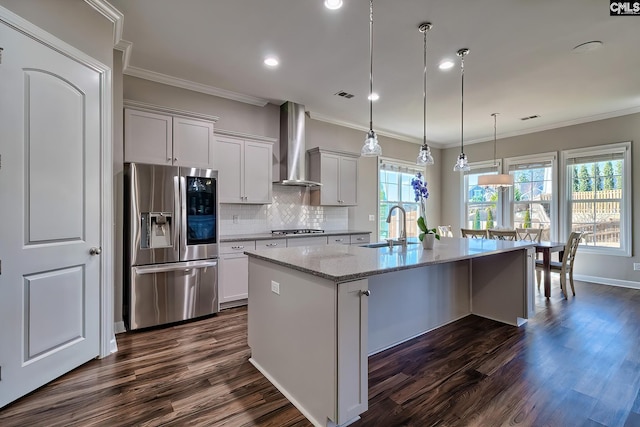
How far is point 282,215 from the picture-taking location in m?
4.80

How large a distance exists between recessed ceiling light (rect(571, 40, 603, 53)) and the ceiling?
5cm

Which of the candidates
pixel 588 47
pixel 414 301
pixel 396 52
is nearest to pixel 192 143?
pixel 396 52

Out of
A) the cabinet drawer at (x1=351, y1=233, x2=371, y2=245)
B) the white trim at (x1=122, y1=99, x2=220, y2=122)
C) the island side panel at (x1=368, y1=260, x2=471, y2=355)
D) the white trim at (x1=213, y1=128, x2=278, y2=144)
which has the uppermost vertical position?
the white trim at (x1=122, y1=99, x2=220, y2=122)

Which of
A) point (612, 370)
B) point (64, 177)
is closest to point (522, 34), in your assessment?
point (612, 370)

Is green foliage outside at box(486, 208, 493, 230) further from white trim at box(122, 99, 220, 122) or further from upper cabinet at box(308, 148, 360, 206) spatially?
white trim at box(122, 99, 220, 122)

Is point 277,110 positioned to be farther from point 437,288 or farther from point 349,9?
point 437,288

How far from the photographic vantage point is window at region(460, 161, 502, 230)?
21.3ft

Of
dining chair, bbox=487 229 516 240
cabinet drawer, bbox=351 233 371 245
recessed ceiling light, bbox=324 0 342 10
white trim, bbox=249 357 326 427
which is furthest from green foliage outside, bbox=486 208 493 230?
white trim, bbox=249 357 326 427

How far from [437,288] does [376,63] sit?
99.1 inches

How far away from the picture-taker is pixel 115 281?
298cm

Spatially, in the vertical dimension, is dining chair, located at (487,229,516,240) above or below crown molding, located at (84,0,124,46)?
below

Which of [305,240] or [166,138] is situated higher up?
[166,138]

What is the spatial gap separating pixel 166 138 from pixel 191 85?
38.9 inches

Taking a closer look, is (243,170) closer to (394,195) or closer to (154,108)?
(154,108)
